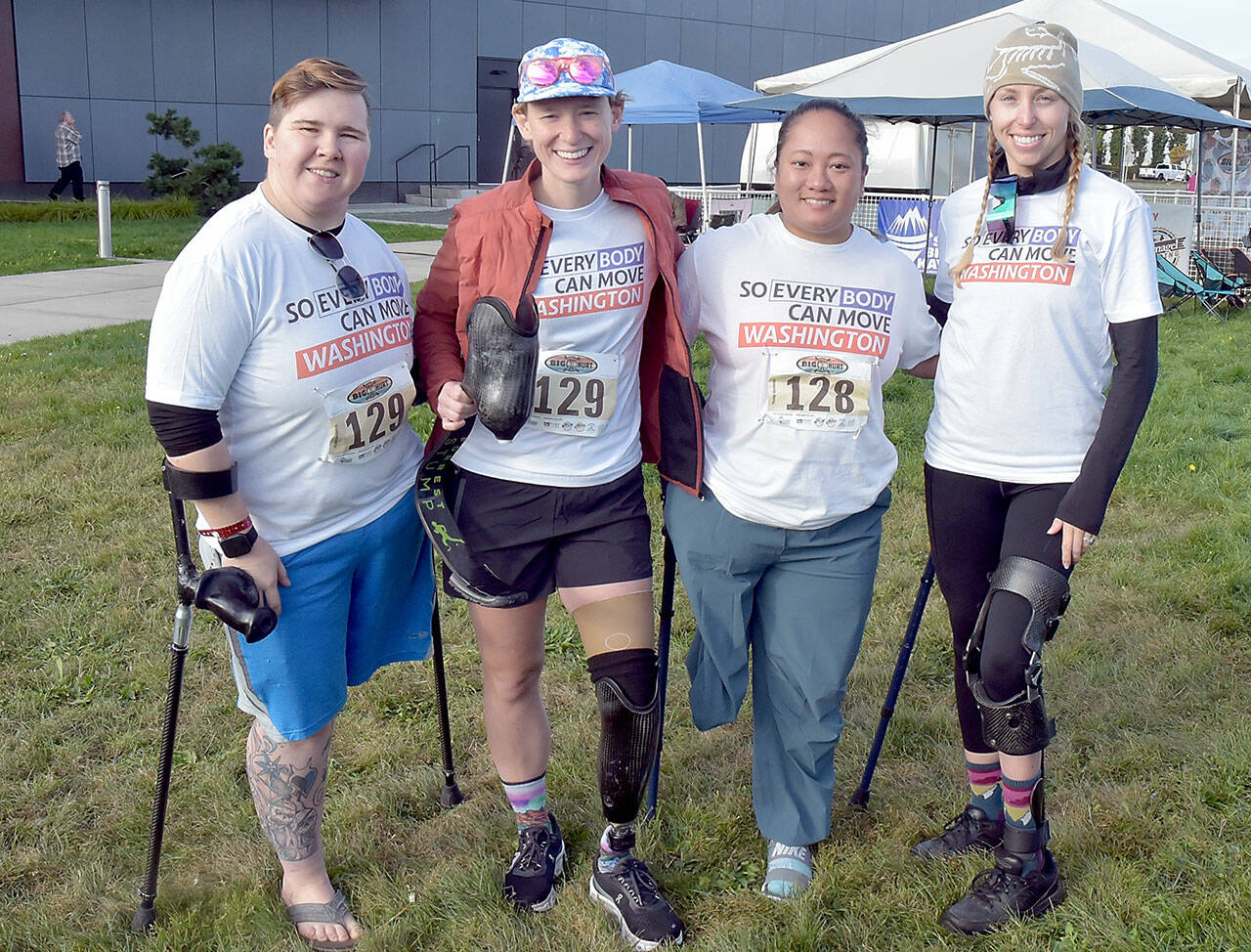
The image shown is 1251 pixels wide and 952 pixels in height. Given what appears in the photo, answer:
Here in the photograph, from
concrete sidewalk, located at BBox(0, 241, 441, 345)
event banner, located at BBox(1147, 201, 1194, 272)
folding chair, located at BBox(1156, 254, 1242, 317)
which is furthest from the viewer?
event banner, located at BBox(1147, 201, 1194, 272)

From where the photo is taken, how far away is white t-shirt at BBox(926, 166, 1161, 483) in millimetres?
2545

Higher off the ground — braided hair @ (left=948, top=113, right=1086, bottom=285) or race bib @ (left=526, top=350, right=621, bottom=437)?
braided hair @ (left=948, top=113, right=1086, bottom=285)

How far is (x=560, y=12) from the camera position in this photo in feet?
86.5

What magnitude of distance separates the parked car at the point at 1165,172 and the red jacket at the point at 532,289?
23416 millimetres

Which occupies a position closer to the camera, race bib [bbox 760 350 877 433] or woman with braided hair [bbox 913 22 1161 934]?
woman with braided hair [bbox 913 22 1161 934]

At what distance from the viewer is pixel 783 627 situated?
2865 mm

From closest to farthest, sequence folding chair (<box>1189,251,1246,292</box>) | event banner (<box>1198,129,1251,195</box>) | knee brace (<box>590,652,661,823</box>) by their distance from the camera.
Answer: knee brace (<box>590,652,661,823</box>)
folding chair (<box>1189,251,1246,292</box>)
event banner (<box>1198,129,1251,195</box>)

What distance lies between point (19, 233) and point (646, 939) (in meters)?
17.2

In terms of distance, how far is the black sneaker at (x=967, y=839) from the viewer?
123 inches

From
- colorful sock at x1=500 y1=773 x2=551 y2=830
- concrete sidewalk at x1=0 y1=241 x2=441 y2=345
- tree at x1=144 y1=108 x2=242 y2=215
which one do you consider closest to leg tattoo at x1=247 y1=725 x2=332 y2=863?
colorful sock at x1=500 y1=773 x2=551 y2=830

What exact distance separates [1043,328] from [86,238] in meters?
16.4

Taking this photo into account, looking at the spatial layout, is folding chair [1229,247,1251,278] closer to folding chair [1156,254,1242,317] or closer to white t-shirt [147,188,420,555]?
folding chair [1156,254,1242,317]

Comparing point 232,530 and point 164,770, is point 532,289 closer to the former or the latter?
point 232,530

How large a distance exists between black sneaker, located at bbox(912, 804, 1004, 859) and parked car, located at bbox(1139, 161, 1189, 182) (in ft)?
75.8
